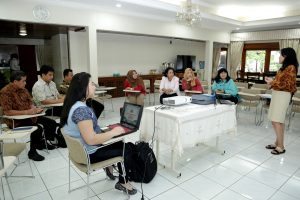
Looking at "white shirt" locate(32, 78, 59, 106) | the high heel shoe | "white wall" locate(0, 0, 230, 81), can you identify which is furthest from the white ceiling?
the high heel shoe

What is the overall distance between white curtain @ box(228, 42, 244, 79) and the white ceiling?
1.82 metres

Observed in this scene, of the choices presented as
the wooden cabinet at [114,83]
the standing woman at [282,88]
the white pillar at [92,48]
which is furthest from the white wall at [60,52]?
the standing woman at [282,88]

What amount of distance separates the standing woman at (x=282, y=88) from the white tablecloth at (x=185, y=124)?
0.82 m

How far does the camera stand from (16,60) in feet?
31.2

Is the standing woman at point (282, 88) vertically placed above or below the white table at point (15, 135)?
above

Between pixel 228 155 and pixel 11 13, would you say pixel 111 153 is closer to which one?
pixel 228 155

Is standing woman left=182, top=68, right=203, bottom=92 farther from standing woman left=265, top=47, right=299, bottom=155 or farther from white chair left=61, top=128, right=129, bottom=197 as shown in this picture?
white chair left=61, top=128, right=129, bottom=197

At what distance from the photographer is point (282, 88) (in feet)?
10.5

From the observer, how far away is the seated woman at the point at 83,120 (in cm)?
183

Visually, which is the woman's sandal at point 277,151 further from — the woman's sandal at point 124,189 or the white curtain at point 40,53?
the white curtain at point 40,53

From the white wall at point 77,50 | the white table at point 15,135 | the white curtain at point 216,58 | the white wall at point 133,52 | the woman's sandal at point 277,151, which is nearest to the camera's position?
the white table at point 15,135

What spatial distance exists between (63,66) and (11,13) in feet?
12.2

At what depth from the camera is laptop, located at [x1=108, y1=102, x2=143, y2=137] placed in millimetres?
2143

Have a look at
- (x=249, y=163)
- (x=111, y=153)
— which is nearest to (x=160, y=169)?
(x=111, y=153)
